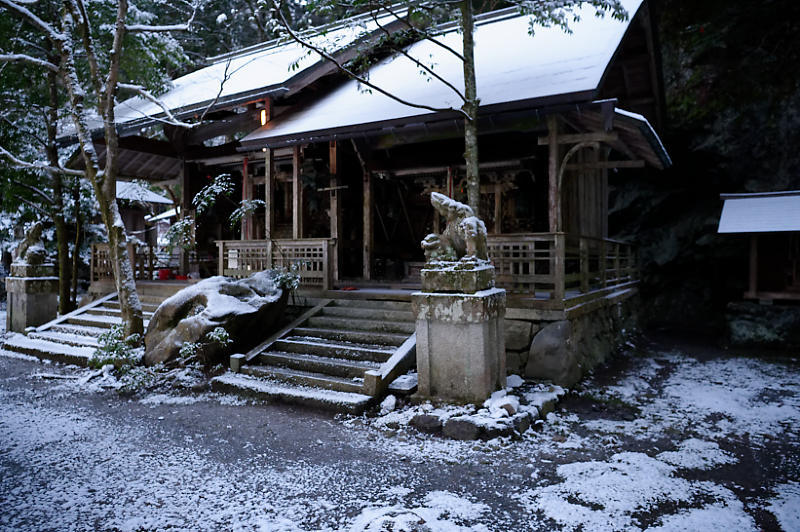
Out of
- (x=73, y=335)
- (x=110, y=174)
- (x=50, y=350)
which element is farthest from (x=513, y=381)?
(x=73, y=335)

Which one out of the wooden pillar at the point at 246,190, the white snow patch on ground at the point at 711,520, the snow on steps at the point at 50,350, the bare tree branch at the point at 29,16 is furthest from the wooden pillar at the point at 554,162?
the bare tree branch at the point at 29,16

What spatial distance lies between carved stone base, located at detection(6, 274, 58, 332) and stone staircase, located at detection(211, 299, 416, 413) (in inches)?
304

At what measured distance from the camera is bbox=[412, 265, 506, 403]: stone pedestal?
5.79 m

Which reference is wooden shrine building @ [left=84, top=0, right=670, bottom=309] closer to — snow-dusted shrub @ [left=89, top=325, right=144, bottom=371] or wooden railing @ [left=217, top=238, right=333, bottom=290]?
wooden railing @ [left=217, top=238, right=333, bottom=290]

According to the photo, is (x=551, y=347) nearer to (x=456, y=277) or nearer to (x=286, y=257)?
(x=456, y=277)

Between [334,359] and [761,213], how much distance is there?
1113 centimetres

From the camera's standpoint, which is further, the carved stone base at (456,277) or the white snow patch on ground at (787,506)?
the carved stone base at (456,277)

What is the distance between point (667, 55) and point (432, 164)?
10.2 meters

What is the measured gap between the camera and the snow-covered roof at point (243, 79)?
35.6 ft

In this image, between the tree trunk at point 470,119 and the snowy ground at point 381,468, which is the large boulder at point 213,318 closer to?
the snowy ground at point 381,468

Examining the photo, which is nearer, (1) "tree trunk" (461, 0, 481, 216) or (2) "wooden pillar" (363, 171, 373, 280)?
(1) "tree trunk" (461, 0, 481, 216)

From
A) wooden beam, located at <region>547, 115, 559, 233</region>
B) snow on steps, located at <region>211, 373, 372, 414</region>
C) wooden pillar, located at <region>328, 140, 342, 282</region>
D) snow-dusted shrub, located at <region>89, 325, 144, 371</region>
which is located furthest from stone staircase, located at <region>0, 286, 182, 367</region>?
wooden beam, located at <region>547, 115, 559, 233</region>

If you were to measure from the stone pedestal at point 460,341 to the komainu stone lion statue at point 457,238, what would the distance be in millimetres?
280

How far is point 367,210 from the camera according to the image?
12188 millimetres
